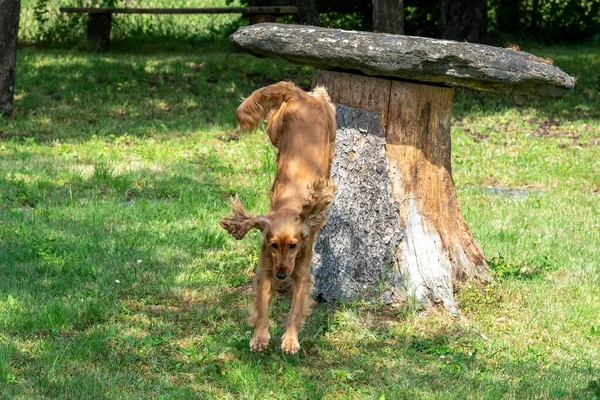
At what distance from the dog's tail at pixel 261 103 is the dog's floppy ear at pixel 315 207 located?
2.32ft

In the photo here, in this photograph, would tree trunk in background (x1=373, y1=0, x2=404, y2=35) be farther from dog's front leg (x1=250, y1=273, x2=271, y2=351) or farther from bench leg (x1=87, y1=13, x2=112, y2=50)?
dog's front leg (x1=250, y1=273, x2=271, y2=351)

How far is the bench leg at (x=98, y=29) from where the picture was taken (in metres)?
15.5

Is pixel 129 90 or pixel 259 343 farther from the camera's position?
pixel 129 90

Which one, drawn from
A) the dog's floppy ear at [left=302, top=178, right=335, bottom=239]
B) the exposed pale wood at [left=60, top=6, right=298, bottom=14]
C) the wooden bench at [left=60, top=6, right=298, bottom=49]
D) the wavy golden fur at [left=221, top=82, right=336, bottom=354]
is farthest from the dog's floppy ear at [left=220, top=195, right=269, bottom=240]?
the wooden bench at [left=60, top=6, right=298, bottom=49]

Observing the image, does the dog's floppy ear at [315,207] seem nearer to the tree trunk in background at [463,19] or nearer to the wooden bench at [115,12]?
the wooden bench at [115,12]

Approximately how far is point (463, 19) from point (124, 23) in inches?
238

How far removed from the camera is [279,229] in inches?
195

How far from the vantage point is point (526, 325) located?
590 cm

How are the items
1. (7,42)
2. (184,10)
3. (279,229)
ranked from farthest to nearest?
1. (184,10)
2. (7,42)
3. (279,229)

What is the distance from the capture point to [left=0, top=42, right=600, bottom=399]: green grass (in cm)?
498

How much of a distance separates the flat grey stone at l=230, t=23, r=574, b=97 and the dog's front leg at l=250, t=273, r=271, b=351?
146 centimetres

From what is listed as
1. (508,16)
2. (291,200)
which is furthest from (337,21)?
(291,200)

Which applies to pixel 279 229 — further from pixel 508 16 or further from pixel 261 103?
pixel 508 16

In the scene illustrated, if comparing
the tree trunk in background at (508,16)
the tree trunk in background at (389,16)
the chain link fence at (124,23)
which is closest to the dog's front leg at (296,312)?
the tree trunk in background at (389,16)
